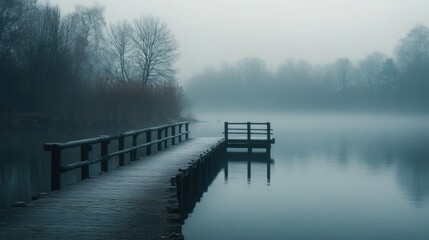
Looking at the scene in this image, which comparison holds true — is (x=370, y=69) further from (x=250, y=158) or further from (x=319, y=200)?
(x=319, y=200)

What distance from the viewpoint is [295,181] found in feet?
69.3

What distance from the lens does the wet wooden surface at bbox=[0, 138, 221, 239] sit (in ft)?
23.2

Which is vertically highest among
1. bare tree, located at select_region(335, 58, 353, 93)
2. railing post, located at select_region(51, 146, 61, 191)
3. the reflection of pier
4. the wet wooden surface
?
bare tree, located at select_region(335, 58, 353, 93)

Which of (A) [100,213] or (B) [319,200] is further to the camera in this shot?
(B) [319,200]

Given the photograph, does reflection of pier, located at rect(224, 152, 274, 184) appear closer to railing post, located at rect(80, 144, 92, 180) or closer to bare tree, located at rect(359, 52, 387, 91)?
railing post, located at rect(80, 144, 92, 180)

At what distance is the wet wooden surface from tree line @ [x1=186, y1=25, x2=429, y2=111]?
71659 mm

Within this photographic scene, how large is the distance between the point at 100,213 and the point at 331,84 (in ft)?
344

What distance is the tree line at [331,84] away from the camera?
7762cm

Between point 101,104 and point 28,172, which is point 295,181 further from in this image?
point 101,104

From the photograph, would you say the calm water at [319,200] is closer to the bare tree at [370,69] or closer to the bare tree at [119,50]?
the bare tree at [119,50]

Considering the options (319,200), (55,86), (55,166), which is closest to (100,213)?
(55,166)

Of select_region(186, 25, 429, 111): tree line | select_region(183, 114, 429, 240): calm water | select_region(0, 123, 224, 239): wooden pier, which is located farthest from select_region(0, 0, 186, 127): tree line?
select_region(186, 25, 429, 111): tree line

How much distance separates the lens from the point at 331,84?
361ft

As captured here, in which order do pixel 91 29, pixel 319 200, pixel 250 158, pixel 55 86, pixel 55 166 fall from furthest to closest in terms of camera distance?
pixel 91 29
pixel 55 86
pixel 250 158
pixel 319 200
pixel 55 166
